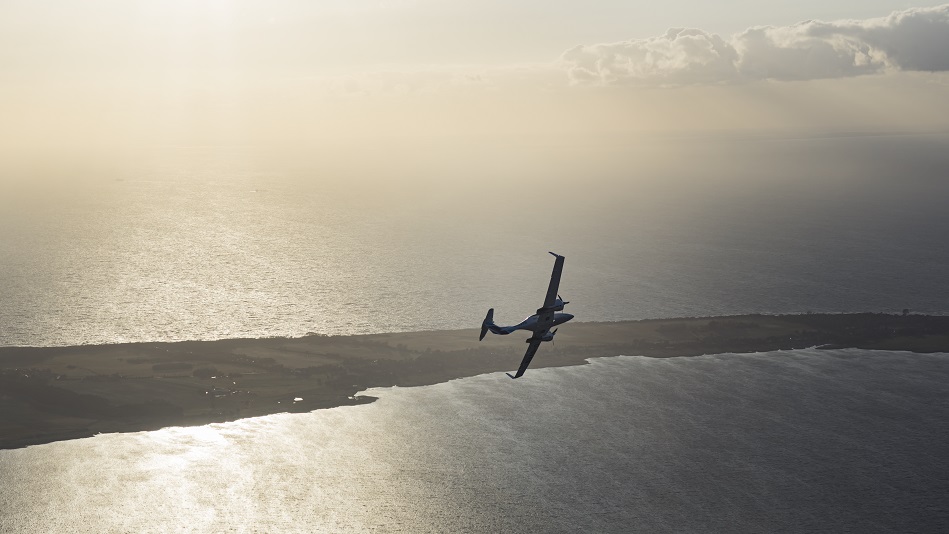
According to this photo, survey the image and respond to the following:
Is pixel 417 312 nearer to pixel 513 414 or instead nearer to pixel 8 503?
pixel 513 414

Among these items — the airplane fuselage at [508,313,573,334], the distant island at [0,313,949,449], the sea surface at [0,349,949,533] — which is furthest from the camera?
the distant island at [0,313,949,449]

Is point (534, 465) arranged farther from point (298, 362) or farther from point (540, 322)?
point (298, 362)

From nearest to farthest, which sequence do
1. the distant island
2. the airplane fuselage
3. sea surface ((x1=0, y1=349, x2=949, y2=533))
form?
the airplane fuselage < sea surface ((x1=0, y1=349, x2=949, y2=533)) < the distant island

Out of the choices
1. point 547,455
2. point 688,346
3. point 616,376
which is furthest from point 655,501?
point 688,346

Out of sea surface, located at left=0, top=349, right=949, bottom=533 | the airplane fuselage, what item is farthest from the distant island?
the airplane fuselage

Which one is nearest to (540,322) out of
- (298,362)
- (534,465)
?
(534,465)

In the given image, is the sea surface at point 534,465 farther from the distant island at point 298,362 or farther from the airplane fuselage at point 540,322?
the airplane fuselage at point 540,322

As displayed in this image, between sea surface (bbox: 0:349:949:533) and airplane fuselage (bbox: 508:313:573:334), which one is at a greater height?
airplane fuselage (bbox: 508:313:573:334)

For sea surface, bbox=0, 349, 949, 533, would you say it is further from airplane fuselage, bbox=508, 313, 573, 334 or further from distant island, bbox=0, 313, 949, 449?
airplane fuselage, bbox=508, 313, 573, 334
